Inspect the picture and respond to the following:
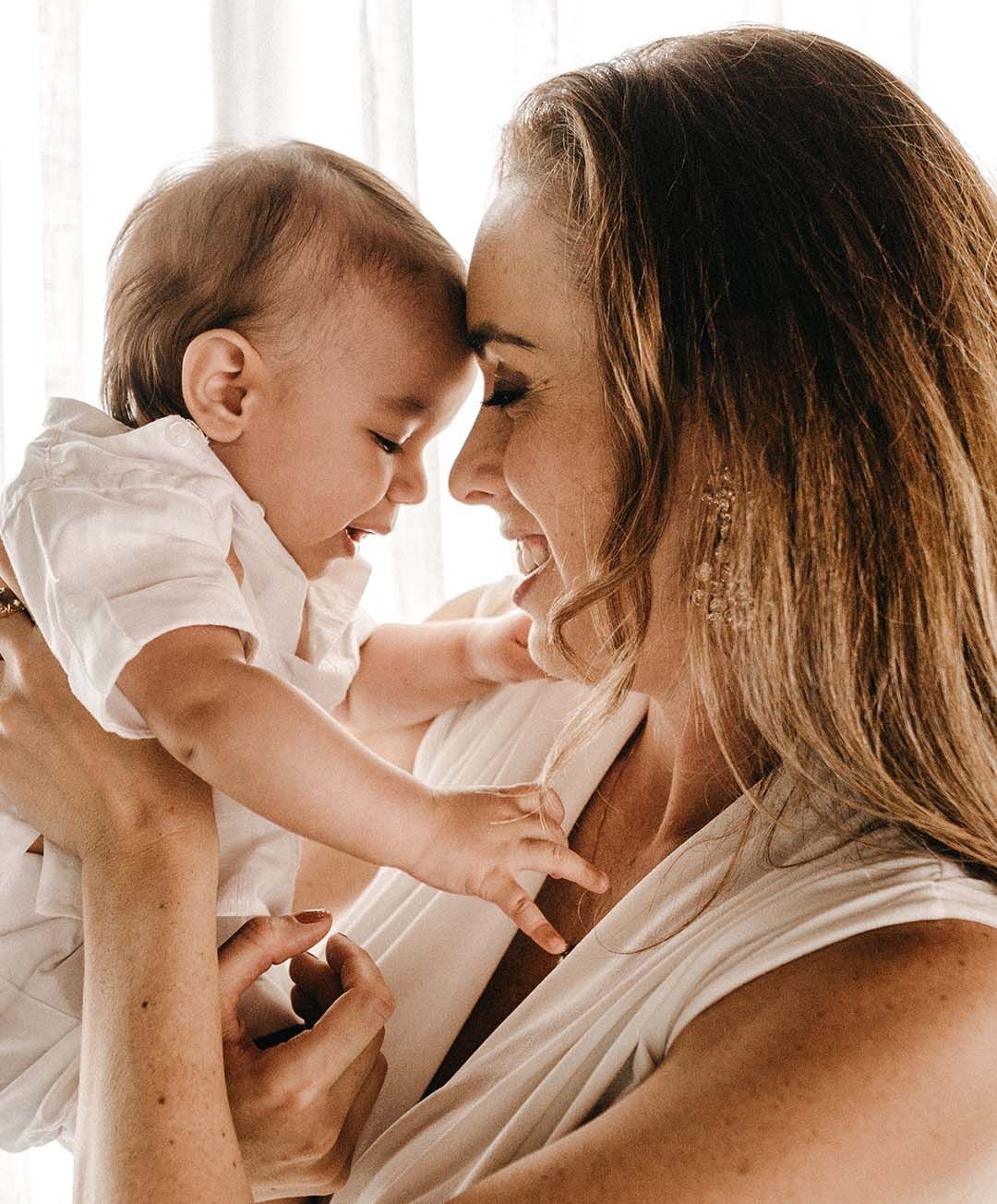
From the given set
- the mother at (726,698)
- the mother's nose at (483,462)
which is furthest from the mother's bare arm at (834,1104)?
the mother's nose at (483,462)

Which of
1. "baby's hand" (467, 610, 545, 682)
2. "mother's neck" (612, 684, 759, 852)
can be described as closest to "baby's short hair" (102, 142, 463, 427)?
"baby's hand" (467, 610, 545, 682)

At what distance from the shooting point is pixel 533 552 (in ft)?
4.21

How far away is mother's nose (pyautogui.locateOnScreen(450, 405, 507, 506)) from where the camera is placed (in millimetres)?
1220

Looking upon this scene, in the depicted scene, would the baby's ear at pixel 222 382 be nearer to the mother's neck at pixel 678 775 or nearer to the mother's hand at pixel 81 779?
the mother's hand at pixel 81 779

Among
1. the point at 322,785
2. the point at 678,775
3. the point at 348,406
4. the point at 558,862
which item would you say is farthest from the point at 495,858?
the point at 348,406

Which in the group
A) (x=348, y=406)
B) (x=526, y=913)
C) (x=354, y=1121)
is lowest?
(x=354, y=1121)

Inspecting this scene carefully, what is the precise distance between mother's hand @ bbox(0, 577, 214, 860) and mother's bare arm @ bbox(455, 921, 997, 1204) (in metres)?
0.42

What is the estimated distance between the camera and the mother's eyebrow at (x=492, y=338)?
1109 millimetres

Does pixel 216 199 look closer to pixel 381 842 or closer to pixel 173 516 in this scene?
pixel 173 516

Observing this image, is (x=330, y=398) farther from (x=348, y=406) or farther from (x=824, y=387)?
(x=824, y=387)

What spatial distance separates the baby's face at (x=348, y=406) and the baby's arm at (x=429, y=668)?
0.25 metres

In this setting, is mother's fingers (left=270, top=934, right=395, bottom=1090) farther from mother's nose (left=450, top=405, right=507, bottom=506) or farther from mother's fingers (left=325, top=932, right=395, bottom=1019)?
mother's nose (left=450, top=405, right=507, bottom=506)

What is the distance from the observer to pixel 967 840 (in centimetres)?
91

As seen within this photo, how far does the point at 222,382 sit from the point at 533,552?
36 cm
